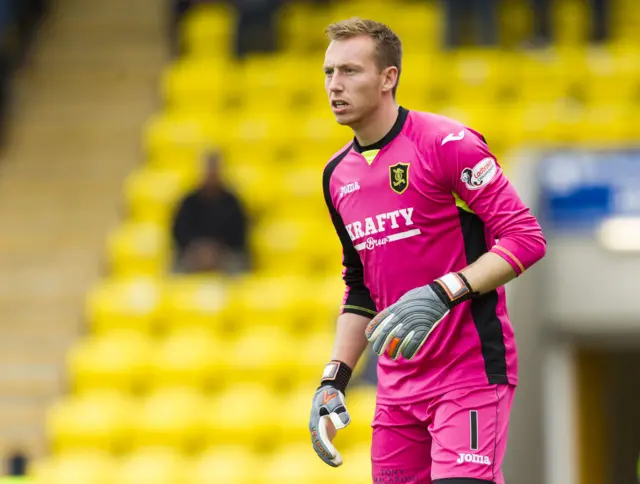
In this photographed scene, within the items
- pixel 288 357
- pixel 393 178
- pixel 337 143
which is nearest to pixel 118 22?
pixel 337 143

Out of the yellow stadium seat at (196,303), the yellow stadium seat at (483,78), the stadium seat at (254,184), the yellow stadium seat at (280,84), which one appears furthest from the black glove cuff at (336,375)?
the yellow stadium seat at (280,84)

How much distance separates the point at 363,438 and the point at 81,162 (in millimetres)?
4158

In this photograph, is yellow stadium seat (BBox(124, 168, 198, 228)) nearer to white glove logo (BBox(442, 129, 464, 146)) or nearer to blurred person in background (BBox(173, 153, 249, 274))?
blurred person in background (BBox(173, 153, 249, 274))

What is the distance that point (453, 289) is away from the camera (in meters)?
3.71

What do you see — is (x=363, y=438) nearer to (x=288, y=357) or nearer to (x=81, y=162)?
(x=288, y=357)

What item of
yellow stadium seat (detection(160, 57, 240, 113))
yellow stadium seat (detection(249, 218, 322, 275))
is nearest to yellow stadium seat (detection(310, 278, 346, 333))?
yellow stadium seat (detection(249, 218, 322, 275))

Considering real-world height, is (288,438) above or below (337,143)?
below

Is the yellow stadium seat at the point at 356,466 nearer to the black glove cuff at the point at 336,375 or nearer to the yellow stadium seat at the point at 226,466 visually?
the yellow stadium seat at the point at 226,466

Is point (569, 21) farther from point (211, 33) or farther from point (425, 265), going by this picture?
point (425, 265)

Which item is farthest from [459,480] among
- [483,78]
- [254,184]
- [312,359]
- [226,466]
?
[483,78]

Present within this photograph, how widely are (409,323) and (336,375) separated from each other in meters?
0.55

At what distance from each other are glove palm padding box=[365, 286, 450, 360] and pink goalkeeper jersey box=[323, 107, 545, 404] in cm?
20

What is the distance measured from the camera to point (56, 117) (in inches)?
448

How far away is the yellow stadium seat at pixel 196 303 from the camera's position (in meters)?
8.95
